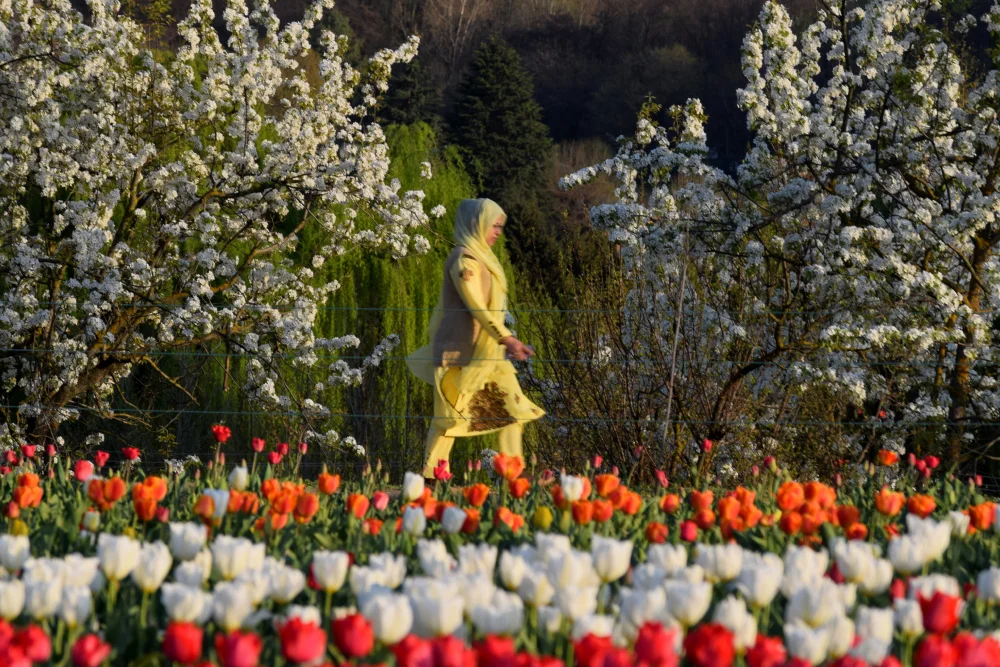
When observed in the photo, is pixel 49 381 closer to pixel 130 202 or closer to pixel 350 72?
pixel 130 202

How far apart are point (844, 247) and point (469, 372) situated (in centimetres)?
220

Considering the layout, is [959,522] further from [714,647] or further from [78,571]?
[78,571]

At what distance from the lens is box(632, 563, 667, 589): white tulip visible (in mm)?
2283

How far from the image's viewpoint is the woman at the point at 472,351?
6.03 meters

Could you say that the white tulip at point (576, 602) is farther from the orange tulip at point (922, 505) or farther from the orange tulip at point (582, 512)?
the orange tulip at point (922, 505)

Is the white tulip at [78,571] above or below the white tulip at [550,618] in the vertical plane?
above

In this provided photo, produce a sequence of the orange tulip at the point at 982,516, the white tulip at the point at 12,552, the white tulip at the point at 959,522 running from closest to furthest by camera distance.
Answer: the white tulip at the point at 12,552, the orange tulip at the point at 982,516, the white tulip at the point at 959,522

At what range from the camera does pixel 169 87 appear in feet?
28.6

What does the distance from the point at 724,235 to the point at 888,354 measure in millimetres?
1180

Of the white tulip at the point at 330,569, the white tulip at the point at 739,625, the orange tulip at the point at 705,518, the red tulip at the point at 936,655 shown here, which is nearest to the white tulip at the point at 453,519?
the orange tulip at the point at 705,518

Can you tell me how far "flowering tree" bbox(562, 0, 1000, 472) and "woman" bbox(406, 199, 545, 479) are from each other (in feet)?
3.37

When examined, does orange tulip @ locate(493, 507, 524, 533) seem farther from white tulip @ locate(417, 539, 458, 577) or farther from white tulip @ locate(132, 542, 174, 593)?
white tulip @ locate(132, 542, 174, 593)

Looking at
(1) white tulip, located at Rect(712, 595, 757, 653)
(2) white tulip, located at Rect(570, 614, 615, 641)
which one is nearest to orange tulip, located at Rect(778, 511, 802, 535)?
(1) white tulip, located at Rect(712, 595, 757, 653)

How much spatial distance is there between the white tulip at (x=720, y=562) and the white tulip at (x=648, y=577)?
0.57 ft
